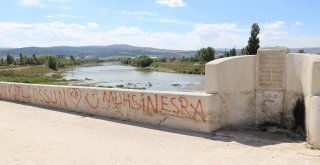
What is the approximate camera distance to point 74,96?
11.2m

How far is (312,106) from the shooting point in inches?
262

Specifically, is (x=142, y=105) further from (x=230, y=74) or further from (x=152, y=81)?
(x=152, y=81)

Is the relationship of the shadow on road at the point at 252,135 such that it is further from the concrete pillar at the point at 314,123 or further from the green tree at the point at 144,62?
the green tree at the point at 144,62

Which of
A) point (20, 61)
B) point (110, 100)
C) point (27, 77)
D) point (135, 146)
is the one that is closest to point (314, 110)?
point (135, 146)

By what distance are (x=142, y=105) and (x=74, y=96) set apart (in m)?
2.97

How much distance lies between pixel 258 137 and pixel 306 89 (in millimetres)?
1375

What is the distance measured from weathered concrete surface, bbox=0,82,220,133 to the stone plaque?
47.7 inches

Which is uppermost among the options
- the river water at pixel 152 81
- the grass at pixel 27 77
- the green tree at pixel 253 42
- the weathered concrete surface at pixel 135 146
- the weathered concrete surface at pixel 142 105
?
the green tree at pixel 253 42

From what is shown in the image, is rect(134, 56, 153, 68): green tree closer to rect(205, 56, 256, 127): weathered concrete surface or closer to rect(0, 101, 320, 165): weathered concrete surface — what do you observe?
rect(0, 101, 320, 165): weathered concrete surface

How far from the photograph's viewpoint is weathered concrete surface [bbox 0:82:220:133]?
8039 millimetres

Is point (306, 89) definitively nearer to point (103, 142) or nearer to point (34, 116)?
point (103, 142)

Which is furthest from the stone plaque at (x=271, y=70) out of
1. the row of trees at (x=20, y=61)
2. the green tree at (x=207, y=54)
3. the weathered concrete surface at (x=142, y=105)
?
the row of trees at (x=20, y=61)

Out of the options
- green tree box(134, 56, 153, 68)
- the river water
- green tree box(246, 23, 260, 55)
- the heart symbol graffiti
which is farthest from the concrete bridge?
green tree box(134, 56, 153, 68)

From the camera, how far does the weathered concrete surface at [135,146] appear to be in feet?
20.7
